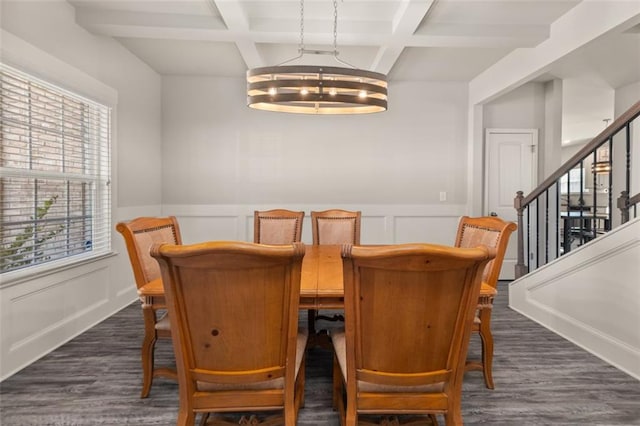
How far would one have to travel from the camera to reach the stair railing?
2688 millimetres

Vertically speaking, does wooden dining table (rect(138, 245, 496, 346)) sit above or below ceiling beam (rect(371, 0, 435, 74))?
below

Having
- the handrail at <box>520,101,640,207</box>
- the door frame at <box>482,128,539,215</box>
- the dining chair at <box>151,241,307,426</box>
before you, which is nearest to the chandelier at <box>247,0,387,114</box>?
the dining chair at <box>151,241,307,426</box>

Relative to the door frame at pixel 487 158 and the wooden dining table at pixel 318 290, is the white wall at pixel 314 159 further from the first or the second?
the wooden dining table at pixel 318 290

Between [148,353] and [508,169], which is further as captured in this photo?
[508,169]

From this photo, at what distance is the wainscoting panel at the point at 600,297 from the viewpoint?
7.95 ft

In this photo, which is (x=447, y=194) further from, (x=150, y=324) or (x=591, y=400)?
(x=150, y=324)

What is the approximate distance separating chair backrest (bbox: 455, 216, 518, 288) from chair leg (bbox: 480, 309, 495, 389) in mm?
204

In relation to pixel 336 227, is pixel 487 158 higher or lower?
higher

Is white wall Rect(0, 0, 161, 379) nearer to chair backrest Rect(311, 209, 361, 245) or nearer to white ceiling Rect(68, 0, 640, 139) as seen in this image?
white ceiling Rect(68, 0, 640, 139)

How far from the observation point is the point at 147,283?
202 centimetres

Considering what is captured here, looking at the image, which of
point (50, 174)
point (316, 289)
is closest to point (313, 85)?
point (316, 289)

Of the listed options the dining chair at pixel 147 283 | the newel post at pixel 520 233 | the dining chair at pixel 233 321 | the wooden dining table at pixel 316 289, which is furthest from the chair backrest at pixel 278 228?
the newel post at pixel 520 233

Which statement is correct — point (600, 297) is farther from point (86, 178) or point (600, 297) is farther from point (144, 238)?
point (86, 178)

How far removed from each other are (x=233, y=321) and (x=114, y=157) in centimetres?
294
